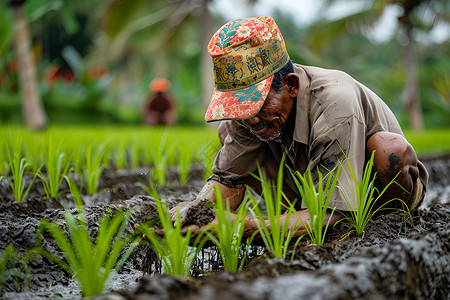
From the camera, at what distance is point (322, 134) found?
1.68 metres

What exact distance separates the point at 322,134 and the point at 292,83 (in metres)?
0.25

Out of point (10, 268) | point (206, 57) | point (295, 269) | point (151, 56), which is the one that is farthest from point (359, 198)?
point (151, 56)

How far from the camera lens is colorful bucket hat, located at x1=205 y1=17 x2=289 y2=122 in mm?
1678

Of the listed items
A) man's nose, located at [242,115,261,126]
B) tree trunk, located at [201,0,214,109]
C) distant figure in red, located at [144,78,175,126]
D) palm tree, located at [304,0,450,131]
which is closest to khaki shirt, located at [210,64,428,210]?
Answer: man's nose, located at [242,115,261,126]

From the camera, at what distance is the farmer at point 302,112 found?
1.66 m

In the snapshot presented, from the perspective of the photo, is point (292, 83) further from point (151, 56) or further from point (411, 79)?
point (151, 56)

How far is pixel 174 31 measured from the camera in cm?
1203

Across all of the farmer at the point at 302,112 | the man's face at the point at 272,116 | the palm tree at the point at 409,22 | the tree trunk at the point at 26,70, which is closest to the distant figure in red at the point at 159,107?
the tree trunk at the point at 26,70

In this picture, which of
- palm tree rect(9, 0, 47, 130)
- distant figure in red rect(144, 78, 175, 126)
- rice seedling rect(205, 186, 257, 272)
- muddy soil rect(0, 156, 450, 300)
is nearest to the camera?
muddy soil rect(0, 156, 450, 300)

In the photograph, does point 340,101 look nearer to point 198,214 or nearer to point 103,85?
point 198,214

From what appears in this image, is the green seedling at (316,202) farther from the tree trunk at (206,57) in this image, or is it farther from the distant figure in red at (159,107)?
the tree trunk at (206,57)

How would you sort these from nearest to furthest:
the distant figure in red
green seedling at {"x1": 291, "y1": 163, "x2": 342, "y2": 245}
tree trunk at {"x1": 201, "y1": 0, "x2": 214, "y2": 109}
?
green seedling at {"x1": 291, "y1": 163, "x2": 342, "y2": 245}, the distant figure in red, tree trunk at {"x1": 201, "y1": 0, "x2": 214, "y2": 109}

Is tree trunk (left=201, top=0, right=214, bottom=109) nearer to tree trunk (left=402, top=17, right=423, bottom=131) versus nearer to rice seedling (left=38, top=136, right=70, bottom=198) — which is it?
tree trunk (left=402, top=17, right=423, bottom=131)

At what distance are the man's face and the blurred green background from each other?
23.3 feet
